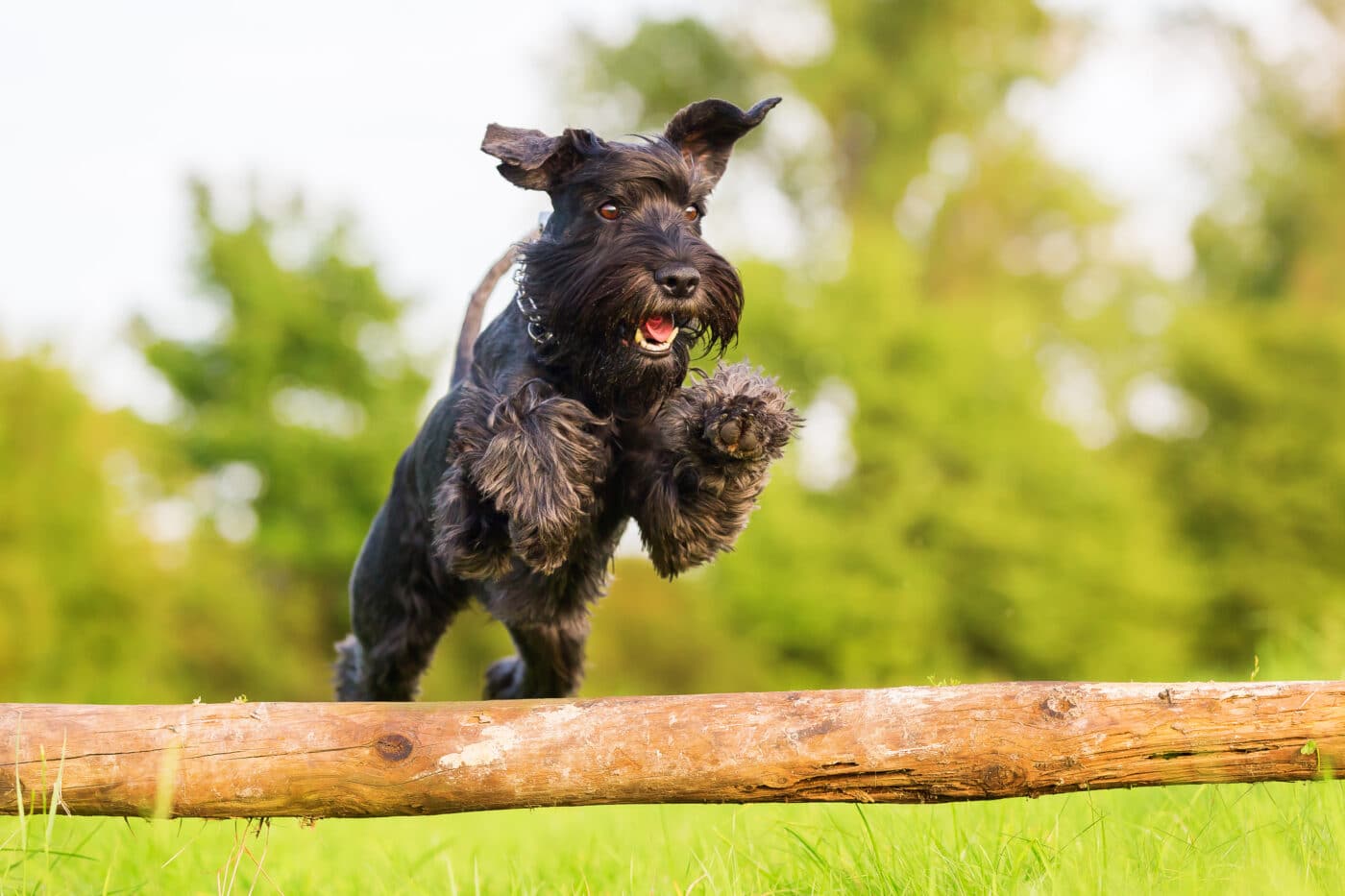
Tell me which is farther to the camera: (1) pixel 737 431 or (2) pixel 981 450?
(2) pixel 981 450

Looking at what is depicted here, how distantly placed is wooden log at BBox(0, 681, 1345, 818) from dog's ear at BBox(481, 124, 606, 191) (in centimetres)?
166

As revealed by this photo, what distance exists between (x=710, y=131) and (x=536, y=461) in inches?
52.6

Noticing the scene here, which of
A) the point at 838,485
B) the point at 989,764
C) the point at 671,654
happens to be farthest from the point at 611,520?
the point at 671,654

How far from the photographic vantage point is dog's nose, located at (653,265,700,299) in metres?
3.72

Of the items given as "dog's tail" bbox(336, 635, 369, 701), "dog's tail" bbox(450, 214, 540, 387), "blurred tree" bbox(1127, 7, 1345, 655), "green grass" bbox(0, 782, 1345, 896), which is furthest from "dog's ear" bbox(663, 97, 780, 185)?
"blurred tree" bbox(1127, 7, 1345, 655)

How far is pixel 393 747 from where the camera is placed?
3.17m

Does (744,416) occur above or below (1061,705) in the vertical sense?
above

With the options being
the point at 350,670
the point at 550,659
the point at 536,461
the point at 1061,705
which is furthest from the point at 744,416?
the point at 350,670

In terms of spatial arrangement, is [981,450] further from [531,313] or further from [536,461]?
[536,461]

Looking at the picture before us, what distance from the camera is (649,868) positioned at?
158 inches

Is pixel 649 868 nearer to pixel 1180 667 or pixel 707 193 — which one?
pixel 707 193

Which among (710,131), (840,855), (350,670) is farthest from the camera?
(350,670)

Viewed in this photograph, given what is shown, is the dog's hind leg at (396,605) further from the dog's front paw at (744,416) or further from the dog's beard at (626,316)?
the dog's front paw at (744,416)

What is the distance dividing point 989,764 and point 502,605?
1.98 m
